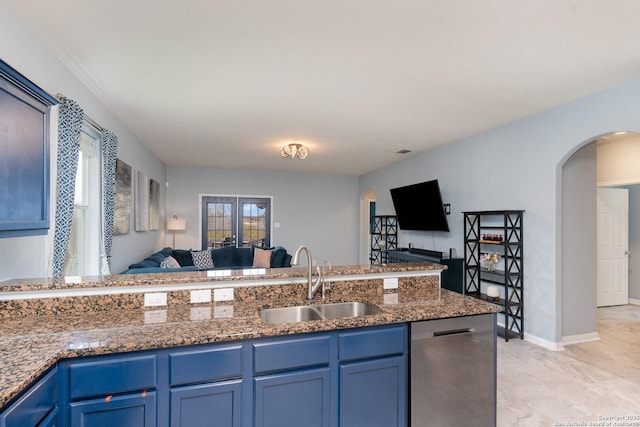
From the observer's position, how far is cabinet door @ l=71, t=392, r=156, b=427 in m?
1.37

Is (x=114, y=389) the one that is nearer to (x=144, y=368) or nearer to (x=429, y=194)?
(x=144, y=368)

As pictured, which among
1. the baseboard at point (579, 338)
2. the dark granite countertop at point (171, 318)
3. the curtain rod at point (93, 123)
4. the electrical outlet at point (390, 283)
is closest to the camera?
the dark granite countertop at point (171, 318)

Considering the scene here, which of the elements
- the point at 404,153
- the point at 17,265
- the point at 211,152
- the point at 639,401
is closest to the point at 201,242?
the point at 211,152

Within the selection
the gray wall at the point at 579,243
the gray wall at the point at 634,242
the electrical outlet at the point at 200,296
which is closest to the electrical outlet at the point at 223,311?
the electrical outlet at the point at 200,296

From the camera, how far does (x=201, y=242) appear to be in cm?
737

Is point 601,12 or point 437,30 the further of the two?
point 437,30

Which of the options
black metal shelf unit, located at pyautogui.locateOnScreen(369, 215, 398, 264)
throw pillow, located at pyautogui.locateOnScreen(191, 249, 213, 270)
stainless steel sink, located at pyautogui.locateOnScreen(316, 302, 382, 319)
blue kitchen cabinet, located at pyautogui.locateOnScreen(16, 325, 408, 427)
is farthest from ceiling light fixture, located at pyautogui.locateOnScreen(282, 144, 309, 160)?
blue kitchen cabinet, located at pyautogui.locateOnScreen(16, 325, 408, 427)

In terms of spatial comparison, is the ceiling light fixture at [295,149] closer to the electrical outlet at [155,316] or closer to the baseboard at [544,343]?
the electrical outlet at [155,316]

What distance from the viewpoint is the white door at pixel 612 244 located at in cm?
508

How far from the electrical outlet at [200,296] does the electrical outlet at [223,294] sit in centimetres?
4

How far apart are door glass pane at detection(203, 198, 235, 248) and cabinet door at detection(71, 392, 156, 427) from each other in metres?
6.24

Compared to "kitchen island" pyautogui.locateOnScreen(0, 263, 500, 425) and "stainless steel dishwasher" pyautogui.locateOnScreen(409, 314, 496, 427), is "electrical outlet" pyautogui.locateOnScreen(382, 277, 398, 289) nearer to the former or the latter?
"kitchen island" pyautogui.locateOnScreen(0, 263, 500, 425)

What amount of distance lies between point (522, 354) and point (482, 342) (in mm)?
1967

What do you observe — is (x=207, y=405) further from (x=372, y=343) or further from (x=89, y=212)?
(x=89, y=212)
